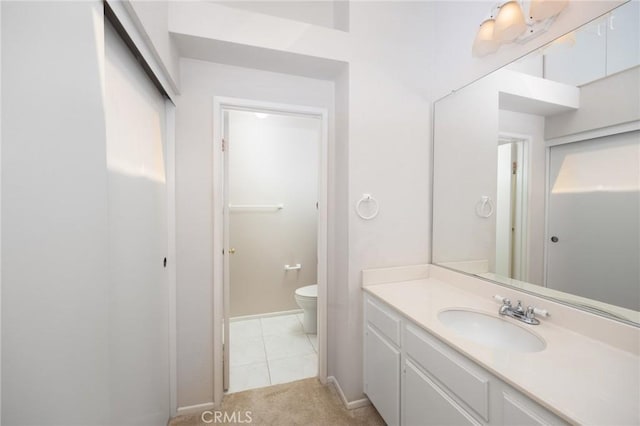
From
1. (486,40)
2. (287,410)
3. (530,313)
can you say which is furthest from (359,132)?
(287,410)

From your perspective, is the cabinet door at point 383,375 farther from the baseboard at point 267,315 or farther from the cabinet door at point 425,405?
the baseboard at point 267,315

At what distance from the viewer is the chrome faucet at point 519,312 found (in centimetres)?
112

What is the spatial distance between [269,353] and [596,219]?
7.68 feet

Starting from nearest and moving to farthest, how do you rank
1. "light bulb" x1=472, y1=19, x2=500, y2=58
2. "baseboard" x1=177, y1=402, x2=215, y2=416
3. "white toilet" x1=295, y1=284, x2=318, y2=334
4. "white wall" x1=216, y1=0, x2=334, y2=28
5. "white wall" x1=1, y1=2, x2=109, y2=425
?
1. "white wall" x1=1, y1=2, x2=109, y2=425
2. "light bulb" x1=472, y1=19, x2=500, y2=58
3. "baseboard" x1=177, y1=402, x2=215, y2=416
4. "white wall" x1=216, y1=0, x2=334, y2=28
5. "white toilet" x1=295, y1=284, x2=318, y2=334

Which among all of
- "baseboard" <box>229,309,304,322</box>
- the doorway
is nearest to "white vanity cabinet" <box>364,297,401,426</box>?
the doorway

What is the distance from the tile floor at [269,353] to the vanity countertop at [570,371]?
1283 millimetres

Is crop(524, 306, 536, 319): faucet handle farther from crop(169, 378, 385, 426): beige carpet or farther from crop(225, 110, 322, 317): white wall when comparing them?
crop(225, 110, 322, 317): white wall

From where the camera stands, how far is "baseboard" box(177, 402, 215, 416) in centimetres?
160

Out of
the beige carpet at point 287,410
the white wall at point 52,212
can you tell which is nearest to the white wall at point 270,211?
the beige carpet at point 287,410

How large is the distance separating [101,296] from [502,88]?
201cm

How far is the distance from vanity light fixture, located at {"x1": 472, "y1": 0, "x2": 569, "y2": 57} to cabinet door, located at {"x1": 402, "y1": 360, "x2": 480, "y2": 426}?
170 centimetres

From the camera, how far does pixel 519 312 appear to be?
117 cm


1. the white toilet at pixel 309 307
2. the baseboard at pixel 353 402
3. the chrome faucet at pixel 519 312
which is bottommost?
the baseboard at pixel 353 402
